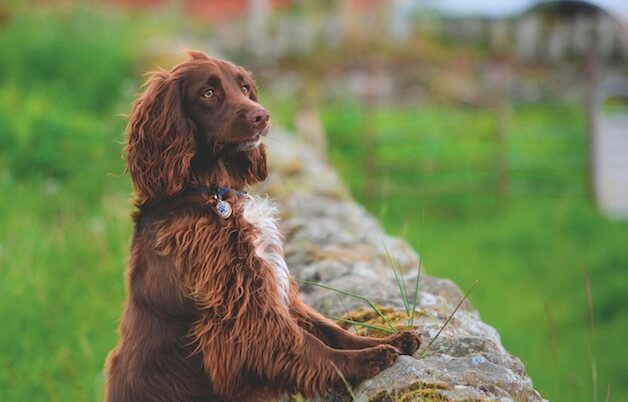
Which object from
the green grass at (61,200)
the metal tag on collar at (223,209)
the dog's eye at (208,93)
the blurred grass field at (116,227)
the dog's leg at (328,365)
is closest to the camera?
the dog's leg at (328,365)

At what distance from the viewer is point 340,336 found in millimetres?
3188

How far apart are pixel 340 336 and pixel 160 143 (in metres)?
0.93

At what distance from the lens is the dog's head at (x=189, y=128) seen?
318cm

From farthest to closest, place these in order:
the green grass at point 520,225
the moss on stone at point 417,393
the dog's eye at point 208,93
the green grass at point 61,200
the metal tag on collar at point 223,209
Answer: the green grass at point 520,225
the green grass at point 61,200
the dog's eye at point 208,93
the metal tag on collar at point 223,209
the moss on stone at point 417,393

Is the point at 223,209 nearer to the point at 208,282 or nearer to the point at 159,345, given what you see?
the point at 208,282

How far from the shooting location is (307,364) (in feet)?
9.75

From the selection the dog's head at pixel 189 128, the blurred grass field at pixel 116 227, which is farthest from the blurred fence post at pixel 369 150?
the dog's head at pixel 189 128

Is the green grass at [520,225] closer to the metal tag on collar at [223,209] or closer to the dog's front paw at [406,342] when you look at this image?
the dog's front paw at [406,342]

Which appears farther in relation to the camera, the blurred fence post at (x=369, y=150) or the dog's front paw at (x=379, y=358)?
the blurred fence post at (x=369, y=150)

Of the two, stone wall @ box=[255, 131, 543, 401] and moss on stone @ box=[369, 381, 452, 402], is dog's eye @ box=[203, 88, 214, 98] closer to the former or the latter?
stone wall @ box=[255, 131, 543, 401]

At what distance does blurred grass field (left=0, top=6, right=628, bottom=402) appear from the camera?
515cm

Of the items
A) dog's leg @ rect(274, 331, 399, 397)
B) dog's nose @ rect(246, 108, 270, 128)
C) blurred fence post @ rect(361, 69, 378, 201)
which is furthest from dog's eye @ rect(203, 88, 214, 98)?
blurred fence post @ rect(361, 69, 378, 201)

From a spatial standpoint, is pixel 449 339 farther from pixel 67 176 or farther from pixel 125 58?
pixel 125 58

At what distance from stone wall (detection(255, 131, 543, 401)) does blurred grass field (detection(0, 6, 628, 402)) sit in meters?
0.33
